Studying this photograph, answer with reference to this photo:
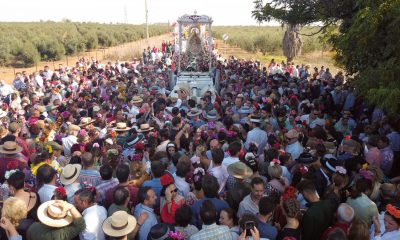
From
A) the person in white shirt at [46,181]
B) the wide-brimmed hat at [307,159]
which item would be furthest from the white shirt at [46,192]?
the wide-brimmed hat at [307,159]

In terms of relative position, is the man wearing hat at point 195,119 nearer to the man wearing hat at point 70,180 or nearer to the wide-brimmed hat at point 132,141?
the wide-brimmed hat at point 132,141

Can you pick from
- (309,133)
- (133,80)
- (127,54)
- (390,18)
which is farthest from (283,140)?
(127,54)

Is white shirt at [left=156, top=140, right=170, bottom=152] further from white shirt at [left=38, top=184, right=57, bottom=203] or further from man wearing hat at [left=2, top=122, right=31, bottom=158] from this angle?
man wearing hat at [left=2, top=122, right=31, bottom=158]

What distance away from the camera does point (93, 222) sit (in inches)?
157

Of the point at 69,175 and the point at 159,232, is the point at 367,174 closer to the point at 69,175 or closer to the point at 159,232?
the point at 159,232

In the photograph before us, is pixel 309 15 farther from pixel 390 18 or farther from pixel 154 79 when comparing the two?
pixel 154 79

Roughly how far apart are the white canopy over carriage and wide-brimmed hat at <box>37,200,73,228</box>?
11278 mm

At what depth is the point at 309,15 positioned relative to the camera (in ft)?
38.3

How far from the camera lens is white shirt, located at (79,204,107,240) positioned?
3.91m

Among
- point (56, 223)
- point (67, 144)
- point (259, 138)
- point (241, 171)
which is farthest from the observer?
point (259, 138)

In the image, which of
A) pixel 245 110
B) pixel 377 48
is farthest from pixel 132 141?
pixel 377 48

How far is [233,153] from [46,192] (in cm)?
267

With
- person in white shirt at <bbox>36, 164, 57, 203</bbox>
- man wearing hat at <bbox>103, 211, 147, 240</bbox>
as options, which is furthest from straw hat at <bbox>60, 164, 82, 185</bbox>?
man wearing hat at <bbox>103, 211, 147, 240</bbox>

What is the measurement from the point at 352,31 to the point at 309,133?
2110mm
